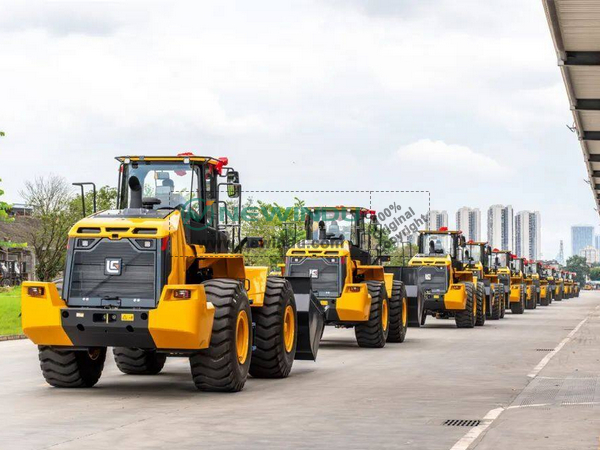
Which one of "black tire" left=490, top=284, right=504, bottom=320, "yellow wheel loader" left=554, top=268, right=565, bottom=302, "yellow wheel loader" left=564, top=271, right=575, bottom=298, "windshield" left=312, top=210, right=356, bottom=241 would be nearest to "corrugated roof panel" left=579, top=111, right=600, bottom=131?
"windshield" left=312, top=210, right=356, bottom=241

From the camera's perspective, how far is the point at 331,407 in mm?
13445

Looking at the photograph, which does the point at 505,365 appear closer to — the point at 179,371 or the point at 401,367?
the point at 401,367

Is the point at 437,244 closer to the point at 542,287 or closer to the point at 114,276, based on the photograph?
the point at 114,276

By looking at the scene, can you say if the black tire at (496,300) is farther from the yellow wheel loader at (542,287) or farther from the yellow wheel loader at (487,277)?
the yellow wheel loader at (542,287)

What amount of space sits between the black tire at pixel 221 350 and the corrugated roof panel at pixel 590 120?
19468 mm

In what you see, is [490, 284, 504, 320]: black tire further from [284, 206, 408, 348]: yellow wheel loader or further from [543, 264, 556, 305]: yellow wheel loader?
[543, 264, 556, 305]: yellow wheel loader

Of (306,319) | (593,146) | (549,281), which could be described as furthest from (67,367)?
(549,281)

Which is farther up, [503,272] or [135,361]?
[503,272]

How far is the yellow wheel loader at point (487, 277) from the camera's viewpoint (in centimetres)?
4241

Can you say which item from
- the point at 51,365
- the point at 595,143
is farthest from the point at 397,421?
the point at 595,143

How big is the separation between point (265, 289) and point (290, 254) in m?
9.34

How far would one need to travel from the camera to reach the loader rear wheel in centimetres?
1644

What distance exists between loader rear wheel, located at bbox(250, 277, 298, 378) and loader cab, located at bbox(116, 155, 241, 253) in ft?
3.65

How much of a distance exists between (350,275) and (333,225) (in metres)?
1.85
